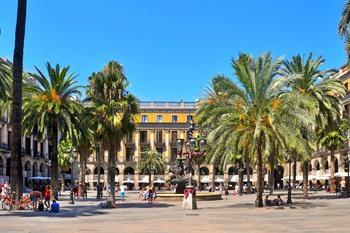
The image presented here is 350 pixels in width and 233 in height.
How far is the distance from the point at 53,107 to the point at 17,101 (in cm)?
1157

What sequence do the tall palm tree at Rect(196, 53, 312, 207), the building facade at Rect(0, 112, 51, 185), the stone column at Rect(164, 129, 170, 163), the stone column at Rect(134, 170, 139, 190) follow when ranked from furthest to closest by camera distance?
the stone column at Rect(164, 129, 170, 163) < the stone column at Rect(134, 170, 139, 190) < the building facade at Rect(0, 112, 51, 185) < the tall palm tree at Rect(196, 53, 312, 207)

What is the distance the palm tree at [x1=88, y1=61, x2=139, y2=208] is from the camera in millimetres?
37219

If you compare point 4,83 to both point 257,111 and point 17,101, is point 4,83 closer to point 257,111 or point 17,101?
point 17,101

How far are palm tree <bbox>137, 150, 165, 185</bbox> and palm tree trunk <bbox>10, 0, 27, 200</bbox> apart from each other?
73788 mm

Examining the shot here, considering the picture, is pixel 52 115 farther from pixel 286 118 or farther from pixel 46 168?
pixel 46 168

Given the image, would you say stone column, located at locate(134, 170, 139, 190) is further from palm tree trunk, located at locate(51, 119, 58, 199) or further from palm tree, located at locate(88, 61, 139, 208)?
palm tree, located at locate(88, 61, 139, 208)

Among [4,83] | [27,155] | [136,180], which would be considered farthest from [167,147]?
[4,83]

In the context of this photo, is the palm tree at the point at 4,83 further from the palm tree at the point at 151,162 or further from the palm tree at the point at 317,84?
the palm tree at the point at 151,162

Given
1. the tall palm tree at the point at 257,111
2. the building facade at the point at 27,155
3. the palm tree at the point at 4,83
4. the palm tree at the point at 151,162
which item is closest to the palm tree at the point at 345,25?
the tall palm tree at the point at 257,111

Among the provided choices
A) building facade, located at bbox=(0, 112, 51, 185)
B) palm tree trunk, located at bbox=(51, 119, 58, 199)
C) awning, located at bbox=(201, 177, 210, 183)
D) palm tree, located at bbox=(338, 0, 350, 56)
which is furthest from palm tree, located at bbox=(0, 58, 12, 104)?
awning, located at bbox=(201, 177, 210, 183)

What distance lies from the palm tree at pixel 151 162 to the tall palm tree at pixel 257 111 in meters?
71.1

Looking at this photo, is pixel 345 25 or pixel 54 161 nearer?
pixel 345 25

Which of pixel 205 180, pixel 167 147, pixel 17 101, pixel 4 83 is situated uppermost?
pixel 167 147

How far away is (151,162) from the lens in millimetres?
106938
